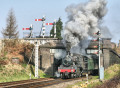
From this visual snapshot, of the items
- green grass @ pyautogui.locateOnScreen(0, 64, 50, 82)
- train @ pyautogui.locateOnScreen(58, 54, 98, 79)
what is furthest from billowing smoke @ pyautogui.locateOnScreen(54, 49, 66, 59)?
green grass @ pyautogui.locateOnScreen(0, 64, 50, 82)

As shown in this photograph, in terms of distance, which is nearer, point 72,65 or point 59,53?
point 72,65

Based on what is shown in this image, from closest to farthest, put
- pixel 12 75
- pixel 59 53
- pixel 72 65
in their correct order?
pixel 12 75 → pixel 72 65 → pixel 59 53

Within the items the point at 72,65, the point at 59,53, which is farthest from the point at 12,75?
the point at 59,53

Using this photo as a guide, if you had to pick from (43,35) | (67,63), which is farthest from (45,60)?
(67,63)

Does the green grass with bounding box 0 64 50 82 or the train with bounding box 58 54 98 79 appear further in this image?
the train with bounding box 58 54 98 79

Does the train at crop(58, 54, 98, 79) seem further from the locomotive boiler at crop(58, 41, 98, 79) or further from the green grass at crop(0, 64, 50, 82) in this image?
the green grass at crop(0, 64, 50, 82)

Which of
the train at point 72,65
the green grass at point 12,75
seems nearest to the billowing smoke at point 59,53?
the train at point 72,65

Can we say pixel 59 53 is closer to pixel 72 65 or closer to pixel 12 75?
pixel 72 65

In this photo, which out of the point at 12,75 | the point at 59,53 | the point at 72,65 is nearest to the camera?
the point at 12,75

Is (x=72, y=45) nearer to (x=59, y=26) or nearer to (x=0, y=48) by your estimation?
(x=0, y=48)

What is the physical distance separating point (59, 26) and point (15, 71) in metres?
47.4

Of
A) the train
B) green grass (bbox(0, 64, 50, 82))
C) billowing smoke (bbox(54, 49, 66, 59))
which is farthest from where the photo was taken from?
billowing smoke (bbox(54, 49, 66, 59))

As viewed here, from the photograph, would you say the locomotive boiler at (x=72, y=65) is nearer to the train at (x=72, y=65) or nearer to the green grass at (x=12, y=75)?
the train at (x=72, y=65)

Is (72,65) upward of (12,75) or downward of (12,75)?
upward
